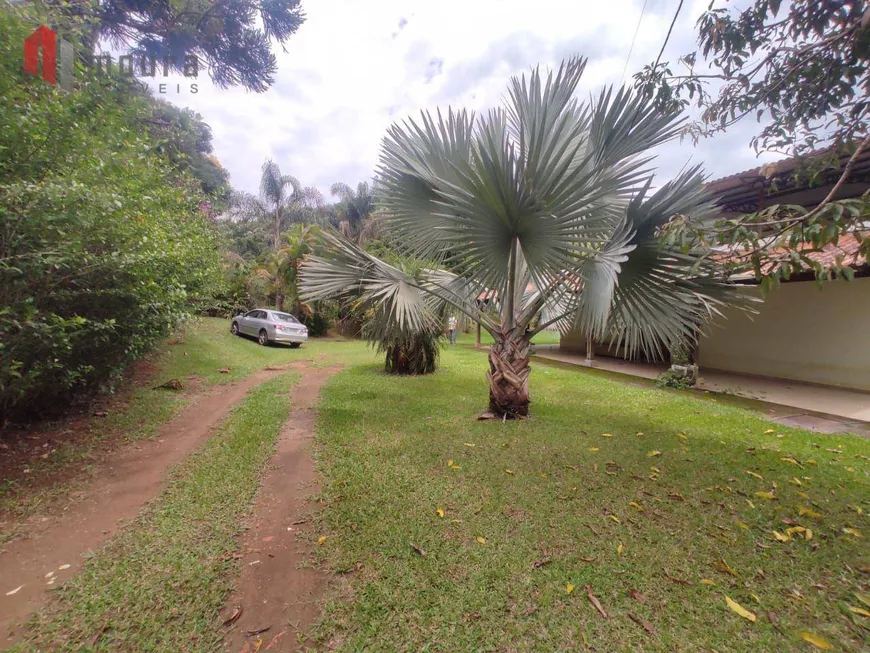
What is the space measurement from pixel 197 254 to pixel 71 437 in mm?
2746

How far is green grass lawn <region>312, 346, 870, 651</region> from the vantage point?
1.73 metres

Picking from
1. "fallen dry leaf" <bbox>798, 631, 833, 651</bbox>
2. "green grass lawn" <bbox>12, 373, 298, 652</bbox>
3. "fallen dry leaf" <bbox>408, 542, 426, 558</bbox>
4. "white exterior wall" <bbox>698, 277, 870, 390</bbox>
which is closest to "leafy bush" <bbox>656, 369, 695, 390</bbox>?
"white exterior wall" <bbox>698, 277, 870, 390</bbox>

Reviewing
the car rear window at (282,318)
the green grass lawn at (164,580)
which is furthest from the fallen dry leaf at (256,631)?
the car rear window at (282,318)

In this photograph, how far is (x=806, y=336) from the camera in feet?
23.6

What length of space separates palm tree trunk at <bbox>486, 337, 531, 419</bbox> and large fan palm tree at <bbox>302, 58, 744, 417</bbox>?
462 mm

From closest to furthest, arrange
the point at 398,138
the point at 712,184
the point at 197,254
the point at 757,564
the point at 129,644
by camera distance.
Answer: the point at 129,644
the point at 757,564
the point at 398,138
the point at 197,254
the point at 712,184

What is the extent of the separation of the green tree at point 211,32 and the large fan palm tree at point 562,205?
652cm

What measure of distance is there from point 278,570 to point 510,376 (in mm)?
3289

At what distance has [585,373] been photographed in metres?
8.73

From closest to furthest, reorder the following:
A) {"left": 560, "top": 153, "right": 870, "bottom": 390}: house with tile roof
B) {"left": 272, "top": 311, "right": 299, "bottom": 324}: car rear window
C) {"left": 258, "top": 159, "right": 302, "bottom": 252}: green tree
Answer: {"left": 560, "top": 153, "right": 870, "bottom": 390}: house with tile roof < {"left": 272, "top": 311, "right": 299, "bottom": 324}: car rear window < {"left": 258, "top": 159, "right": 302, "bottom": 252}: green tree

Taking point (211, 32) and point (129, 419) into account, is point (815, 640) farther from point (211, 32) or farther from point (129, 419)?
A: point (211, 32)

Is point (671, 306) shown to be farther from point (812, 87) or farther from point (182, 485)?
point (182, 485)

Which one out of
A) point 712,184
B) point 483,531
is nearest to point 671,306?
point 483,531

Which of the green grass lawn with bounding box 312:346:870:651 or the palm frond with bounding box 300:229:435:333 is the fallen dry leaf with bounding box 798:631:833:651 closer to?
the green grass lawn with bounding box 312:346:870:651
